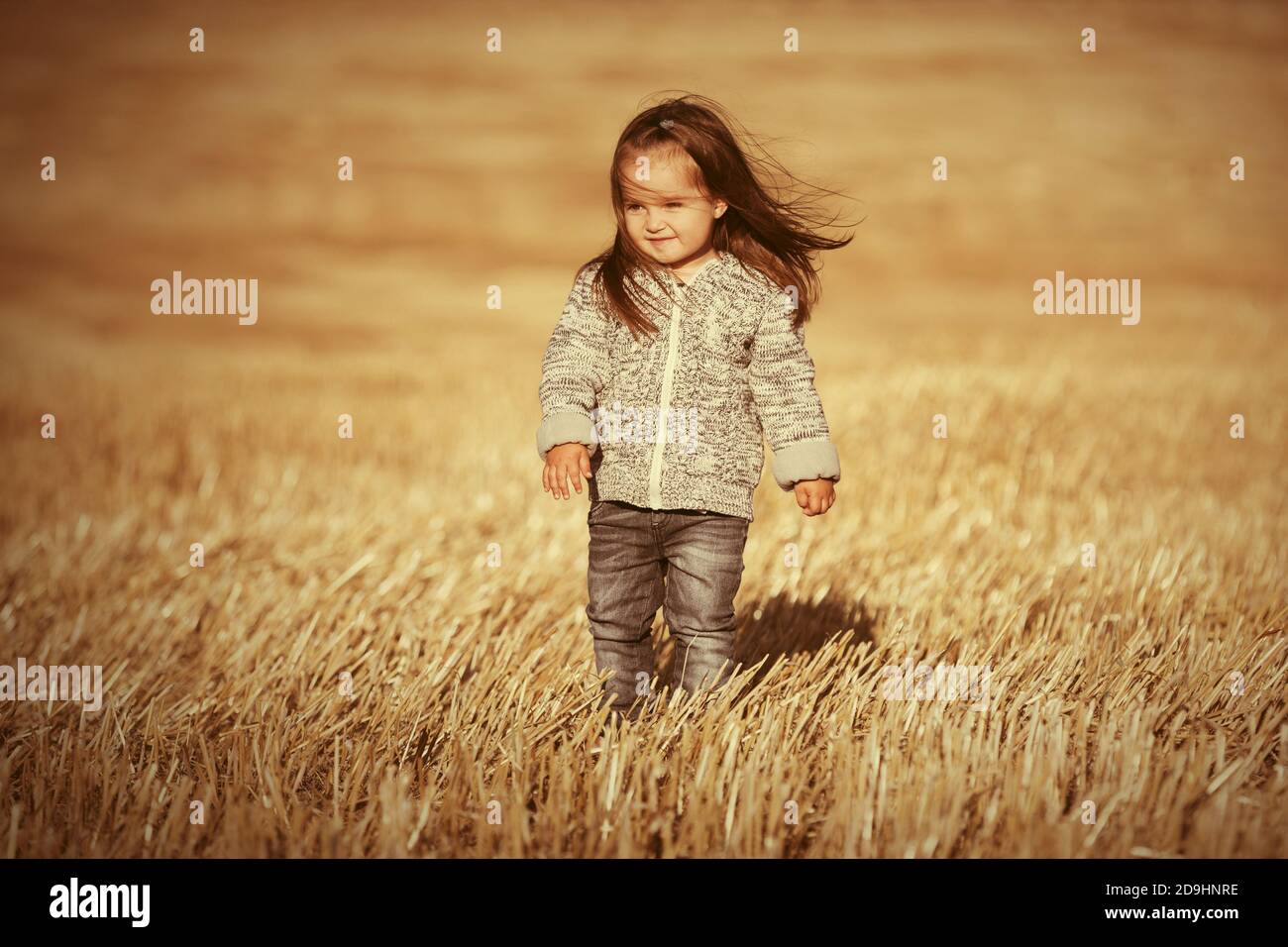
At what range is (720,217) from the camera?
3.03m

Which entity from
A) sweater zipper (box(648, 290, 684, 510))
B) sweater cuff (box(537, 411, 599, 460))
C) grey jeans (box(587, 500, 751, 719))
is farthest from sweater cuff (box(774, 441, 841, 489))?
sweater cuff (box(537, 411, 599, 460))

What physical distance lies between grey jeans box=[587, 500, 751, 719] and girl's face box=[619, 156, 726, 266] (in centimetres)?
60

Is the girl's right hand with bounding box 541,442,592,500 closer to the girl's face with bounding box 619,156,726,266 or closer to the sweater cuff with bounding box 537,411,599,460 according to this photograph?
the sweater cuff with bounding box 537,411,599,460

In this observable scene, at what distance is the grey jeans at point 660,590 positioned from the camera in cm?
296

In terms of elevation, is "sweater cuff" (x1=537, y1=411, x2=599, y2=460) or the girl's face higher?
the girl's face

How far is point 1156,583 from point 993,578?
48cm

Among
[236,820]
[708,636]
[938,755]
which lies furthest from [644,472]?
[236,820]

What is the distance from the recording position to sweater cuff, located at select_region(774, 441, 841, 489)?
9.47ft

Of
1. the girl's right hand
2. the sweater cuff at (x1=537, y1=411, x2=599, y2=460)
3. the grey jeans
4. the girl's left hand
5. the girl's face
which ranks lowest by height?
the grey jeans
